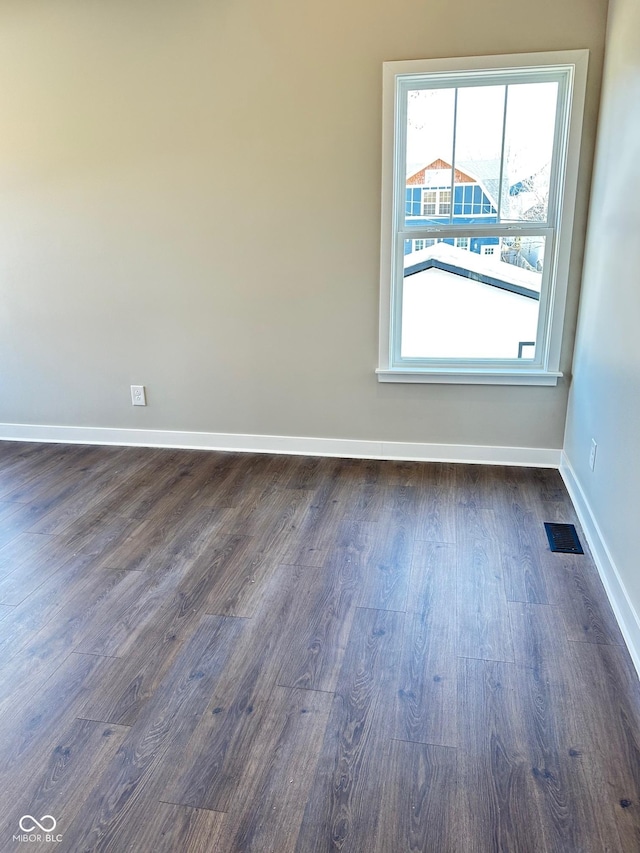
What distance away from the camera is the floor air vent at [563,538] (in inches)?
95.0

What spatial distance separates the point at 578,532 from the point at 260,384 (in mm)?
1964

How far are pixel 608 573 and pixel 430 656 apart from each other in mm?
833

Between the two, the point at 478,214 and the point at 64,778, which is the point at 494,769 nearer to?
the point at 64,778

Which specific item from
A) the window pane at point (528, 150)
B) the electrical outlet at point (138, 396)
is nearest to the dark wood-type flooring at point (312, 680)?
the electrical outlet at point (138, 396)

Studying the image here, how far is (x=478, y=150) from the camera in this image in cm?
292

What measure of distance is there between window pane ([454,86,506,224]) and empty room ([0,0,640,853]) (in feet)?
0.05

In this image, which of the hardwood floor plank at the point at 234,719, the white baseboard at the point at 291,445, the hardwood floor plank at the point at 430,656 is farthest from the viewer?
the white baseboard at the point at 291,445

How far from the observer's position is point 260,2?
2.87m

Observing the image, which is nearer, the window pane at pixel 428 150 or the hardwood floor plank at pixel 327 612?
the hardwood floor plank at pixel 327 612

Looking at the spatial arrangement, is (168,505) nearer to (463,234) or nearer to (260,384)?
(260,384)

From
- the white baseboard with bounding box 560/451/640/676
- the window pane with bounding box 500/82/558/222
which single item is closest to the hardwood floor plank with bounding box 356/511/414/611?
the white baseboard with bounding box 560/451/640/676

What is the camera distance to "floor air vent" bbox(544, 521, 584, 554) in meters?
2.41

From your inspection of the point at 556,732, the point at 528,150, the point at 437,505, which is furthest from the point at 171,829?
the point at 528,150

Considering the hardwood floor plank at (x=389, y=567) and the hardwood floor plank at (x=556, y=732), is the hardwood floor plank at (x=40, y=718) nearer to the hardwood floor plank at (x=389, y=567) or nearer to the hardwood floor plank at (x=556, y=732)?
the hardwood floor plank at (x=389, y=567)
